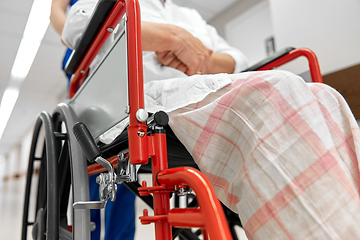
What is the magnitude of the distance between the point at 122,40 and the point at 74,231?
0.39 metres

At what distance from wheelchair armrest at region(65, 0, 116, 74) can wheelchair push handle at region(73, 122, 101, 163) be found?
22 cm

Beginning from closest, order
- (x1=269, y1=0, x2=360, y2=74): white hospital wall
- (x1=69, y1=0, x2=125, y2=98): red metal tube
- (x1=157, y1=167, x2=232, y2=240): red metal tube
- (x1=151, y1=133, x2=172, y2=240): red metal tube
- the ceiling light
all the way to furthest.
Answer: (x1=157, y1=167, x2=232, y2=240): red metal tube, (x1=151, y1=133, x2=172, y2=240): red metal tube, (x1=69, y1=0, x2=125, y2=98): red metal tube, (x1=269, y1=0, x2=360, y2=74): white hospital wall, the ceiling light

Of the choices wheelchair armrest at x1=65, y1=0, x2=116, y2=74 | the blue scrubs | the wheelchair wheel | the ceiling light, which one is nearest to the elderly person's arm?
wheelchair armrest at x1=65, y1=0, x2=116, y2=74

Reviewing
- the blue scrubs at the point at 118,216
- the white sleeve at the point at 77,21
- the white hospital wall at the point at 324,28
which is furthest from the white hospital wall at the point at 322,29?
the white sleeve at the point at 77,21

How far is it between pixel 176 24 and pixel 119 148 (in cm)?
50

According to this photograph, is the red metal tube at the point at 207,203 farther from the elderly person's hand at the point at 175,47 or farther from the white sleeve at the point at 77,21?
the white sleeve at the point at 77,21

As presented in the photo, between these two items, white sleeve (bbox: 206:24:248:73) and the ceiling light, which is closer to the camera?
white sleeve (bbox: 206:24:248:73)

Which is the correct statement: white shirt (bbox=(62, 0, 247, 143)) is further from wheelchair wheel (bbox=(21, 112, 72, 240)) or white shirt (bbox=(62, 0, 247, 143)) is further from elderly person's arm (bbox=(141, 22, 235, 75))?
wheelchair wheel (bbox=(21, 112, 72, 240))

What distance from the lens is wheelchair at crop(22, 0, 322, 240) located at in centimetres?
37

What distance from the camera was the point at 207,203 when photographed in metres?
0.32

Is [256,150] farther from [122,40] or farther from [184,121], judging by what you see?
[122,40]

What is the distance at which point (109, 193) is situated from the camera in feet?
1.70

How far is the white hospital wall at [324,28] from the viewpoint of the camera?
1602mm

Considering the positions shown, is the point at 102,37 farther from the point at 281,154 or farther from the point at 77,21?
the point at 281,154
